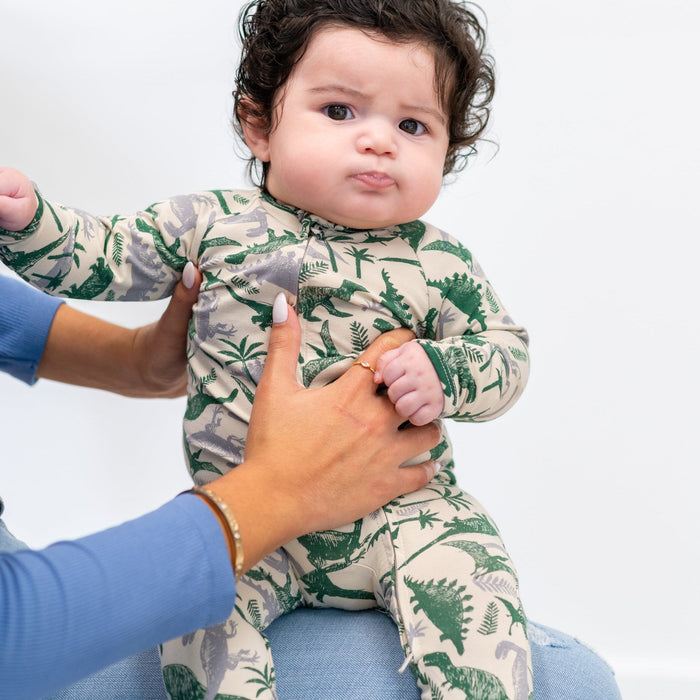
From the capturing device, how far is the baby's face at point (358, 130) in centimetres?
122

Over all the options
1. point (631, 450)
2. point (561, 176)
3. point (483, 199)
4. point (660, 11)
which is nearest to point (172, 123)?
point (483, 199)

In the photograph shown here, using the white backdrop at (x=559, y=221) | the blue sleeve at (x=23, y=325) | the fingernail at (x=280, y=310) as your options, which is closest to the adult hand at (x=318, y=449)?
the fingernail at (x=280, y=310)

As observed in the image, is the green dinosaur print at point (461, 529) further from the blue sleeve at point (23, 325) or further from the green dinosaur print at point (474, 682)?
the blue sleeve at point (23, 325)

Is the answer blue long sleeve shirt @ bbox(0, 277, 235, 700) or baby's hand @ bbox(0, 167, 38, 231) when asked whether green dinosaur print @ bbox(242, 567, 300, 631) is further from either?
baby's hand @ bbox(0, 167, 38, 231)

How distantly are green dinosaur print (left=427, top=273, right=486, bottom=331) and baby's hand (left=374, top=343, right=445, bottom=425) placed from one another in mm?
139

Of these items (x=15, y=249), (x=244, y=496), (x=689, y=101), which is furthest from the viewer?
(x=689, y=101)

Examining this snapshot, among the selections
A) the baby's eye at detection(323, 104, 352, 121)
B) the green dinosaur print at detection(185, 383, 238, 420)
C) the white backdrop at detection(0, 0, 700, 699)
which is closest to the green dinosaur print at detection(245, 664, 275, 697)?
the green dinosaur print at detection(185, 383, 238, 420)

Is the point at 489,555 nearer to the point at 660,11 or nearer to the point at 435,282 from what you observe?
the point at 435,282

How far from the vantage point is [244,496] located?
1.06m

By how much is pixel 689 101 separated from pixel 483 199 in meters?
0.59

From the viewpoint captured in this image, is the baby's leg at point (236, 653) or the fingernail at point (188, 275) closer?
the baby's leg at point (236, 653)

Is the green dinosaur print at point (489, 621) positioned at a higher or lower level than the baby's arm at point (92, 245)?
lower

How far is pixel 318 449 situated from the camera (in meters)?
1.18

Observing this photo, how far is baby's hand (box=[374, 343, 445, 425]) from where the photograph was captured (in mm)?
1192
